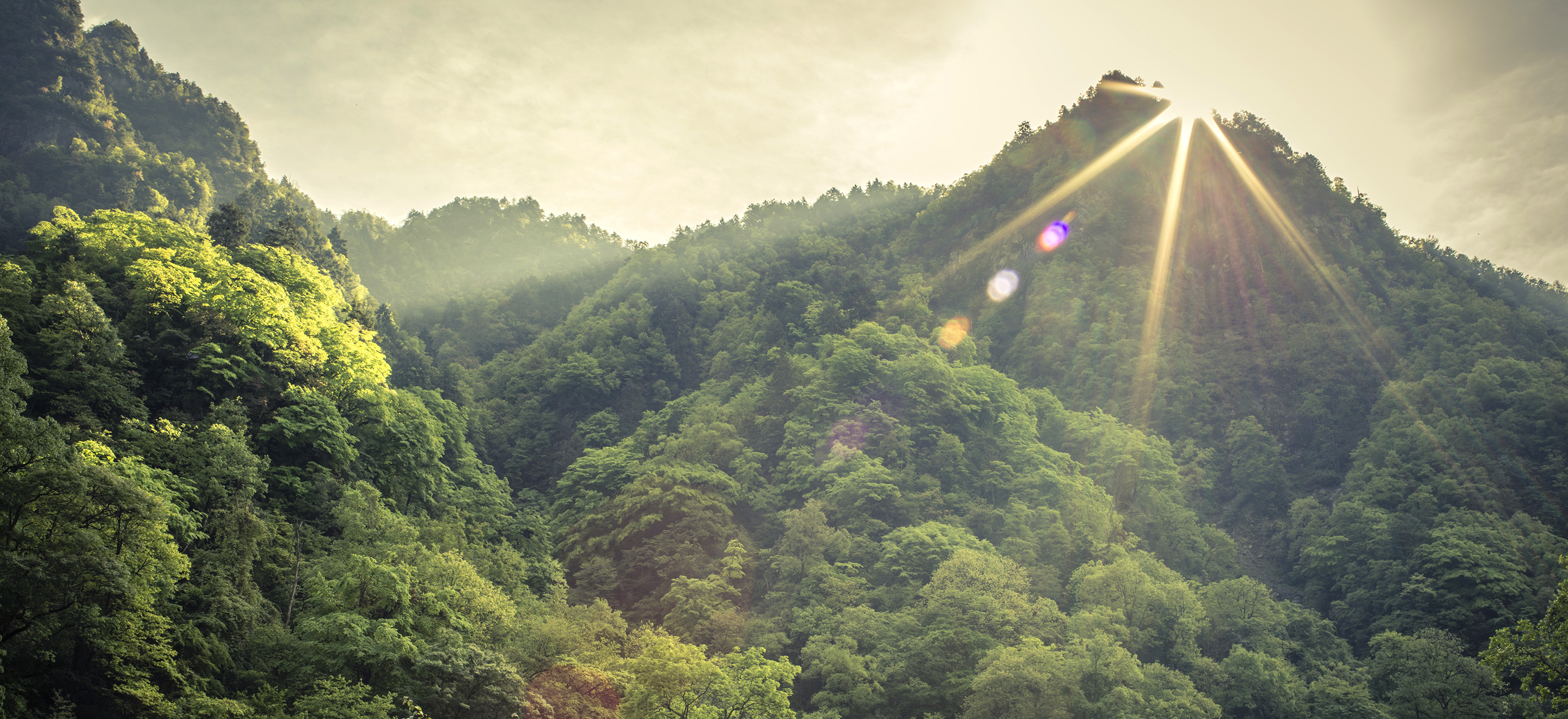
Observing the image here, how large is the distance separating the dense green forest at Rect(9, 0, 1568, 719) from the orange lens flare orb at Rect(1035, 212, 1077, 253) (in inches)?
40.5

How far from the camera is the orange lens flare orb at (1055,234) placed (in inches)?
3413

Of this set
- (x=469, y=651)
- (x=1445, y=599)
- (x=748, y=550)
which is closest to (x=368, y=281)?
(x=748, y=550)

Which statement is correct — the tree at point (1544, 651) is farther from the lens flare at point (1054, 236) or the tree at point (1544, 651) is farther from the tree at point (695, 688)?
the lens flare at point (1054, 236)

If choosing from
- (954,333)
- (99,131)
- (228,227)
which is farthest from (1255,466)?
(99,131)

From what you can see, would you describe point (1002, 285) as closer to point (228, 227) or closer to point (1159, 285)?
point (1159, 285)

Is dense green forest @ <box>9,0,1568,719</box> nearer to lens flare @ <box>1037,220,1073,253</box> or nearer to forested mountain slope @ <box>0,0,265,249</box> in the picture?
forested mountain slope @ <box>0,0,265,249</box>

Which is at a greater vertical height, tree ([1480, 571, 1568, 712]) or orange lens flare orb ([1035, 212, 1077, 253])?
orange lens flare orb ([1035, 212, 1077, 253])

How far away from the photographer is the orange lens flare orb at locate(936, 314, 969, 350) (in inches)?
3041

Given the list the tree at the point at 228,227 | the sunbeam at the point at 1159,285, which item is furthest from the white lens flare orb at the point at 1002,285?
the tree at the point at 228,227

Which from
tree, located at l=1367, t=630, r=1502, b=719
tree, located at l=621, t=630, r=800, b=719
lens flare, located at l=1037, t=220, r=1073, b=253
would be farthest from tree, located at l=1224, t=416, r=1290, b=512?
tree, located at l=621, t=630, r=800, b=719

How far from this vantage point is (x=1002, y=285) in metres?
87.8

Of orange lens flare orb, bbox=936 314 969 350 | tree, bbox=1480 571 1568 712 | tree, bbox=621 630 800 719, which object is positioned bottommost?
tree, bbox=1480 571 1568 712

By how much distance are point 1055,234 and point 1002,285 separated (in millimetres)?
7674

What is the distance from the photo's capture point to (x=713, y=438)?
62125 mm
